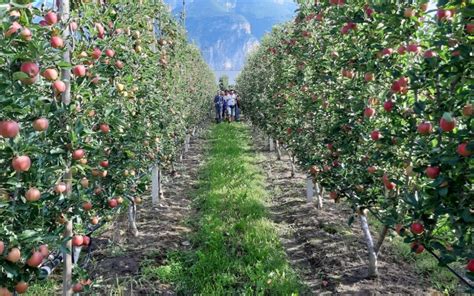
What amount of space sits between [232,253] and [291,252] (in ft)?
2.80

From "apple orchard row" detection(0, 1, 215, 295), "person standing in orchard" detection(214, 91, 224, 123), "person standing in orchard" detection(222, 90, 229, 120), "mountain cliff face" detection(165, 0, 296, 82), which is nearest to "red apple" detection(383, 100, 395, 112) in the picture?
"apple orchard row" detection(0, 1, 215, 295)

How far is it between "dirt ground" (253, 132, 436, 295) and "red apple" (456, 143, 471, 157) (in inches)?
111

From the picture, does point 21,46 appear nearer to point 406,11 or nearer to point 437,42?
point 437,42

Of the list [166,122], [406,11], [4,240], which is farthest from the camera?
[166,122]

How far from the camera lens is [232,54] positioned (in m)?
166

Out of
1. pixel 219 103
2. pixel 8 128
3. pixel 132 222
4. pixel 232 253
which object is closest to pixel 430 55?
pixel 8 128

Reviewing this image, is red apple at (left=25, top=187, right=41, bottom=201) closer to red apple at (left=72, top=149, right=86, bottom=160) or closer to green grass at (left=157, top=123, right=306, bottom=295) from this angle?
red apple at (left=72, top=149, right=86, bottom=160)

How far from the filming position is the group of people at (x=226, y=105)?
882 inches

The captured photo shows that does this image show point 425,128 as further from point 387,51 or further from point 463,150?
point 387,51

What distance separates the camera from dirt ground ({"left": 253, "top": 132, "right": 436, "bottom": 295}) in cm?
452

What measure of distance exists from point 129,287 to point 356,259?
2.72 metres

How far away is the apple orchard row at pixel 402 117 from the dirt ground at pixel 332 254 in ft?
3.23

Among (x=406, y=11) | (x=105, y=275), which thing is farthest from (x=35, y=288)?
(x=406, y=11)

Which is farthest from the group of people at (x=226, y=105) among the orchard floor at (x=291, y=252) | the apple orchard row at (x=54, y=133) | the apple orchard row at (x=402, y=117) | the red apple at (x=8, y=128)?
the red apple at (x=8, y=128)
